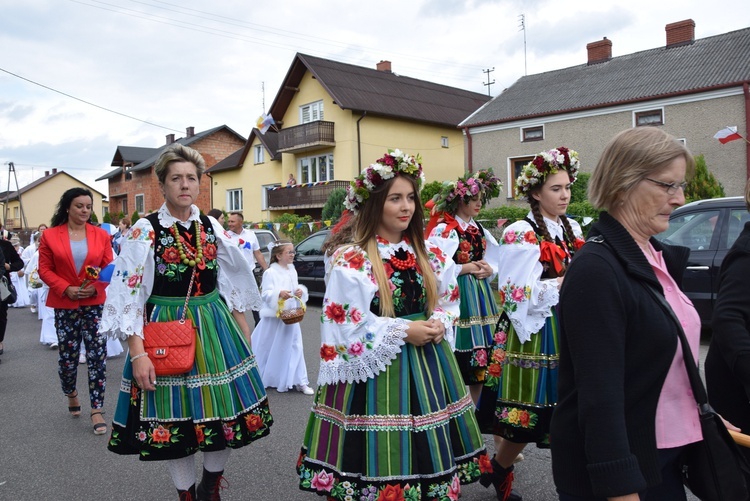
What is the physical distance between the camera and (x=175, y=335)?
3531 millimetres

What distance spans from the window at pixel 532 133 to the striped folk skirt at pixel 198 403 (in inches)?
920

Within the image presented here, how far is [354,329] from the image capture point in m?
3.02

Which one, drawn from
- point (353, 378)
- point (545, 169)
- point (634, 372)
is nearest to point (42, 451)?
point (353, 378)

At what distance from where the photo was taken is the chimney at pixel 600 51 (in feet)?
89.4

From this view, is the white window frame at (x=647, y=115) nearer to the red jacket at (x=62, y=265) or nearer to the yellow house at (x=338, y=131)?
the yellow house at (x=338, y=131)

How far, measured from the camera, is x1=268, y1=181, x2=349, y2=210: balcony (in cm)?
3092

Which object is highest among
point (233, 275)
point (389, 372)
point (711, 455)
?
point (233, 275)

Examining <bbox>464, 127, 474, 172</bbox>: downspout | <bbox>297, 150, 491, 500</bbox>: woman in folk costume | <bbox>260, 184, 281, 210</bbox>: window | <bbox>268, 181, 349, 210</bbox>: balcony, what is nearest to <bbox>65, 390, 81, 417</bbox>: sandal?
<bbox>297, 150, 491, 500</bbox>: woman in folk costume

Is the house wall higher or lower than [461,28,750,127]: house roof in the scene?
lower

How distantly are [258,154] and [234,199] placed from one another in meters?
3.93

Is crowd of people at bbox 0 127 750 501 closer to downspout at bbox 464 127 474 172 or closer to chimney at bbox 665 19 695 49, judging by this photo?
downspout at bbox 464 127 474 172

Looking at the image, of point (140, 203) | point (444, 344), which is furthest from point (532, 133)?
point (140, 203)

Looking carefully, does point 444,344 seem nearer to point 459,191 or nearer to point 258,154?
point 459,191

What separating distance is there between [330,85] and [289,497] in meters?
28.0
